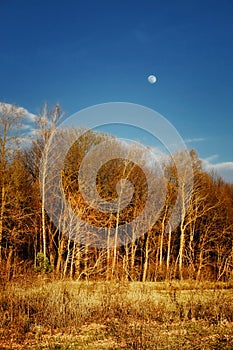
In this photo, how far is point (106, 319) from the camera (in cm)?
1112

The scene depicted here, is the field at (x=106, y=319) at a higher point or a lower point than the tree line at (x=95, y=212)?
lower

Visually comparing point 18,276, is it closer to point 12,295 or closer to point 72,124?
point 12,295

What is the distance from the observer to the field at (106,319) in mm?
8828

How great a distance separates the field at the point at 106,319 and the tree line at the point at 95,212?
731cm

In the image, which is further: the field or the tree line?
the tree line

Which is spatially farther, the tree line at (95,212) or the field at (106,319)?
the tree line at (95,212)

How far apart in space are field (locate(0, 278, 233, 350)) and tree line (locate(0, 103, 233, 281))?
7.31 metres

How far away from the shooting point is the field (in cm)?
883

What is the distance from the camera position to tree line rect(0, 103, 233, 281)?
21969 millimetres

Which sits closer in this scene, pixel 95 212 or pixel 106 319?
pixel 106 319

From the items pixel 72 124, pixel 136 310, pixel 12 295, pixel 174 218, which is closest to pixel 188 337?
pixel 136 310

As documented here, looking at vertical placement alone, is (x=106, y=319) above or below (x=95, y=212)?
below

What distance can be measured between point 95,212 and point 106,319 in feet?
44.4

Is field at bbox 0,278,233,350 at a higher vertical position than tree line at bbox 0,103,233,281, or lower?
lower
